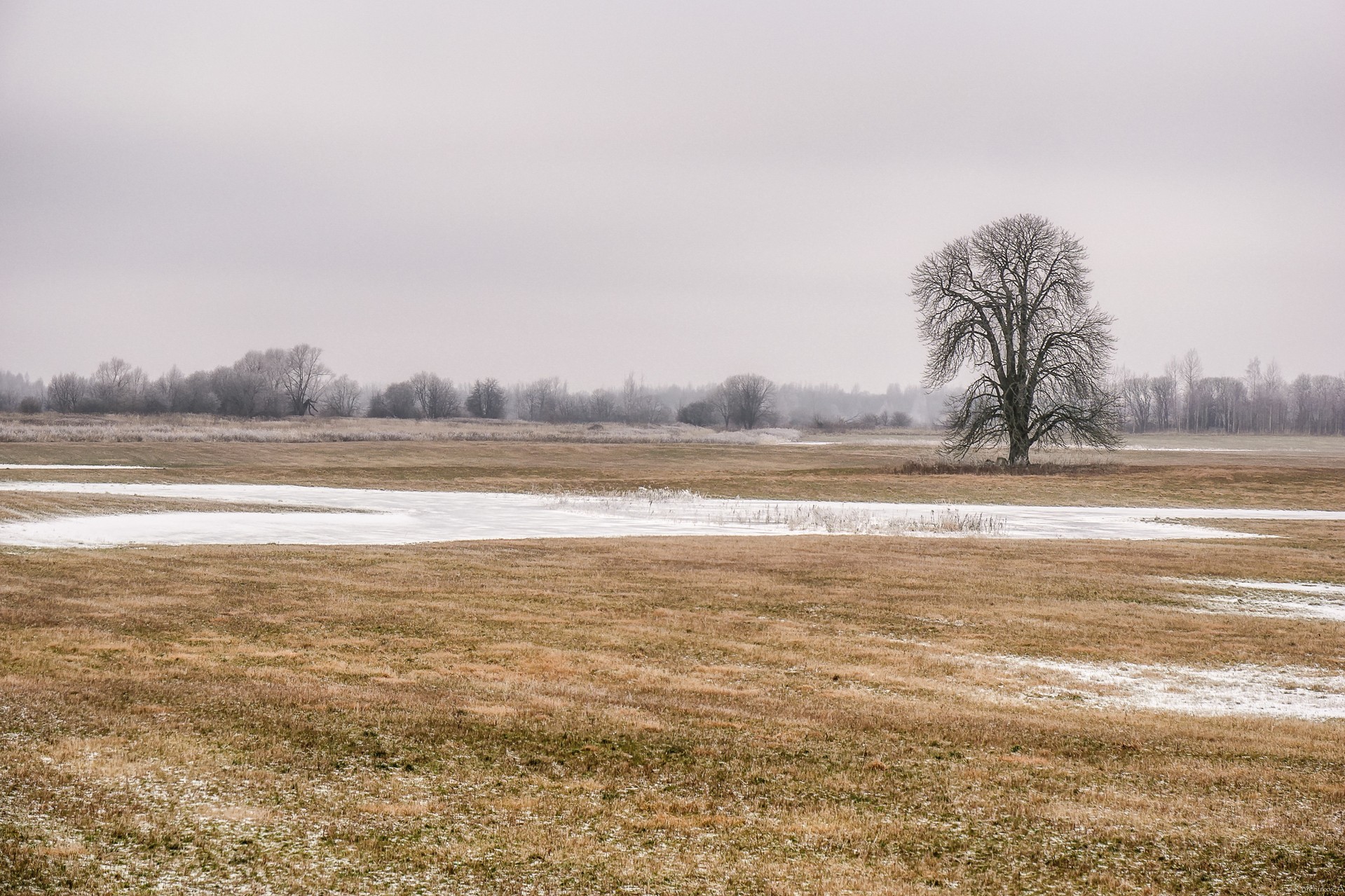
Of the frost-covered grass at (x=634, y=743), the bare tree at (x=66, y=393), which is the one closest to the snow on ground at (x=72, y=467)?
the frost-covered grass at (x=634, y=743)

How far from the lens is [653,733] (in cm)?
906

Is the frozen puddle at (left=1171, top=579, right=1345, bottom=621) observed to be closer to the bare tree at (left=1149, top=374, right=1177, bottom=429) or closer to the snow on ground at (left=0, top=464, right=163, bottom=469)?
the snow on ground at (left=0, top=464, right=163, bottom=469)

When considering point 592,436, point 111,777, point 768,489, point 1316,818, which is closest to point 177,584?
point 111,777

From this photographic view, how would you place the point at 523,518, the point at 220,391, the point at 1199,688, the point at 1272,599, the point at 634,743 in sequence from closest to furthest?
the point at 634,743 → the point at 1199,688 → the point at 1272,599 → the point at 523,518 → the point at 220,391

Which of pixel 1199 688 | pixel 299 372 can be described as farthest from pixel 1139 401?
pixel 1199 688

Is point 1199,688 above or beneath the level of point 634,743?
beneath

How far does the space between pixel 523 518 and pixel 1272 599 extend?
62.3 feet

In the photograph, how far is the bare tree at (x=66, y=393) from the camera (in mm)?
125438

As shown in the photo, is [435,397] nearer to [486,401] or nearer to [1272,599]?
[486,401]

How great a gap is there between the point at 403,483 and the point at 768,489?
14.5 metres

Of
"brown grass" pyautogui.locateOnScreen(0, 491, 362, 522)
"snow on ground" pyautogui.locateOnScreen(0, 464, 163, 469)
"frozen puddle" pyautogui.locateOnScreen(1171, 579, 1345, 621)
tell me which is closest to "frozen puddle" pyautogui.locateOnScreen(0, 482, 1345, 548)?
"brown grass" pyautogui.locateOnScreen(0, 491, 362, 522)

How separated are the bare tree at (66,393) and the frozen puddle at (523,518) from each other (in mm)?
101966

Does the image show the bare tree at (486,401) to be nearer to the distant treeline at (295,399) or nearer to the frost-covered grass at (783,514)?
the distant treeline at (295,399)

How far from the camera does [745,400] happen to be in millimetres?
140375
